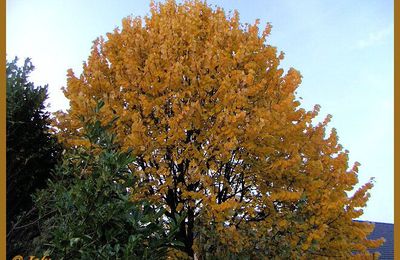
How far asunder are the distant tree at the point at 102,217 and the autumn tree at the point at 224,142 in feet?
4.80

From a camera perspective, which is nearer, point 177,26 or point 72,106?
point 72,106

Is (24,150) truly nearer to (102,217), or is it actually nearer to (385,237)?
(102,217)

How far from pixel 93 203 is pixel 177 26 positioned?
5539mm

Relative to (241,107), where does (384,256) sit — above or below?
below

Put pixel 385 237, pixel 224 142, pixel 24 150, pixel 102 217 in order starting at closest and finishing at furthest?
1. pixel 102 217
2. pixel 24 150
3. pixel 224 142
4. pixel 385 237

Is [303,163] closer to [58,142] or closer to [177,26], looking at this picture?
[177,26]

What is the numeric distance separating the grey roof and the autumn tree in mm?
16375

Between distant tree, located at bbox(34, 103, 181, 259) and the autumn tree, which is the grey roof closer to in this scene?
the autumn tree

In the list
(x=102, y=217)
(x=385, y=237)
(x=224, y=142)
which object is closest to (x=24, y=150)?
(x=102, y=217)

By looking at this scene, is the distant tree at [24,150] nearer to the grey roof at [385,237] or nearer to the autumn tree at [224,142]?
the autumn tree at [224,142]

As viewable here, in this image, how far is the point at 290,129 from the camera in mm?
9523

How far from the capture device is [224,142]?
9.25 m

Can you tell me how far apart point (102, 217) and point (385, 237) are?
77.7 feet

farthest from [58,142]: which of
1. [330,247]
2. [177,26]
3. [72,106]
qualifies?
[330,247]
